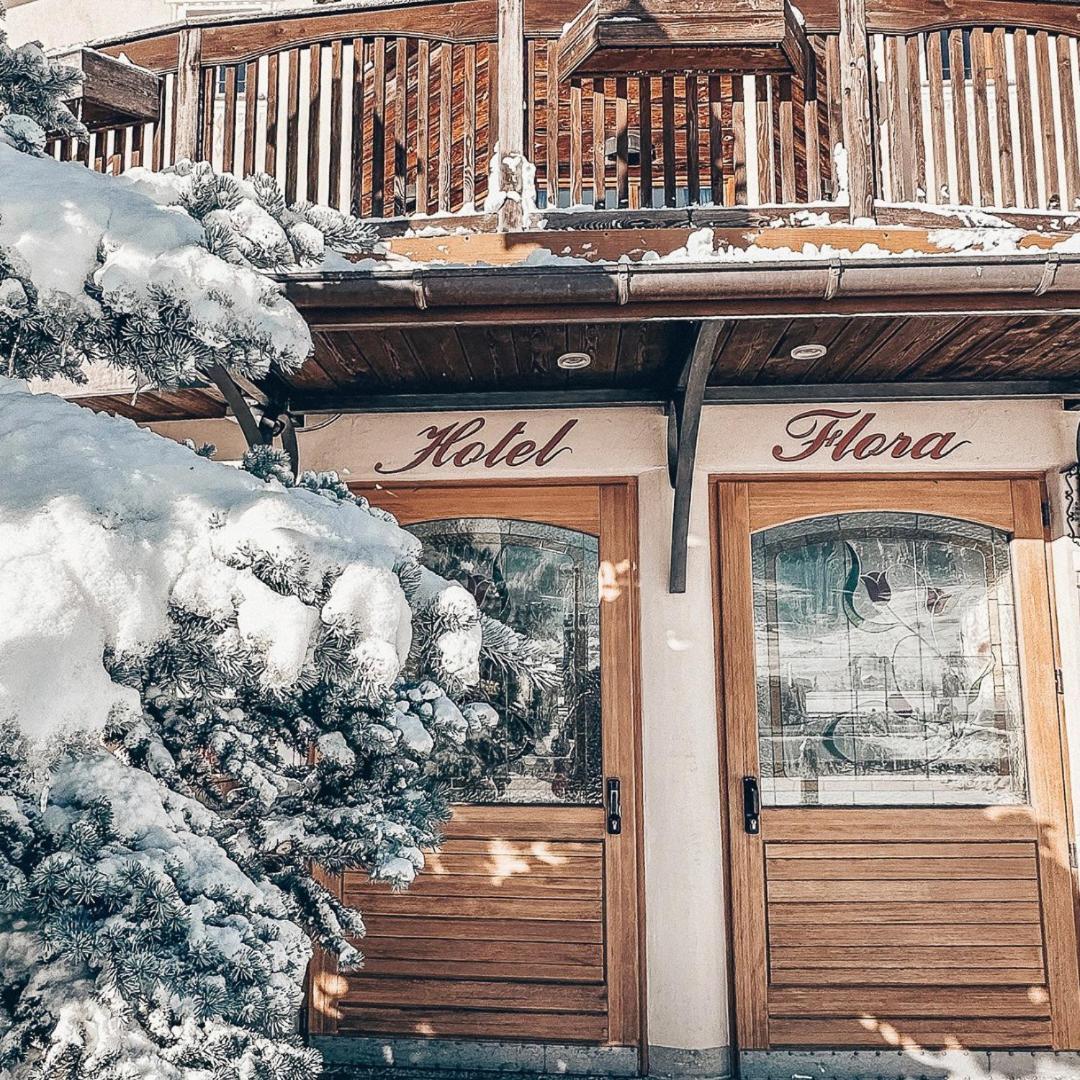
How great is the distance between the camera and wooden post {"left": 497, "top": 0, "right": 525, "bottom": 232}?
Result: 155 inches

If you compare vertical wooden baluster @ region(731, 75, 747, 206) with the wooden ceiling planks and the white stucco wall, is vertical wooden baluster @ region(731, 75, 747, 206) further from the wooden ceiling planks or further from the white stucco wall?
the white stucco wall

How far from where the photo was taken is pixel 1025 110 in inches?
163

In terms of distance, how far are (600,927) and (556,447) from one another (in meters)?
2.31

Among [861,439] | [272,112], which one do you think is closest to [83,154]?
[272,112]

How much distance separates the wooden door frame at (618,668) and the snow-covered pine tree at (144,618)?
279 centimetres

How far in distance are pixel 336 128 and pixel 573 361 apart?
4.64 feet

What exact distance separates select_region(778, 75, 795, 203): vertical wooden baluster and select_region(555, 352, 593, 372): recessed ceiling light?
1039mm

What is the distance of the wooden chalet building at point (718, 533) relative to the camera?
403 centimetres

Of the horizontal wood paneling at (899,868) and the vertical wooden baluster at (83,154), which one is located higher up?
the vertical wooden baluster at (83,154)

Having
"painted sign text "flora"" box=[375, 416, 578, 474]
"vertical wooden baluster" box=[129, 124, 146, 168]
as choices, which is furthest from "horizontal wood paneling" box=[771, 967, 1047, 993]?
"vertical wooden baluster" box=[129, 124, 146, 168]

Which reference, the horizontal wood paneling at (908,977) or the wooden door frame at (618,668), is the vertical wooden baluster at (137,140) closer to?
the wooden door frame at (618,668)

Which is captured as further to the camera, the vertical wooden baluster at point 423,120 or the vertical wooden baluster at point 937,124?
the vertical wooden baluster at point 423,120

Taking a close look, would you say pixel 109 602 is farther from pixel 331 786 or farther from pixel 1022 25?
pixel 1022 25

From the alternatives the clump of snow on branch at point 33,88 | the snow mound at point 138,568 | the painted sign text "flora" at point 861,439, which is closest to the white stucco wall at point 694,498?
the painted sign text "flora" at point 861,439
